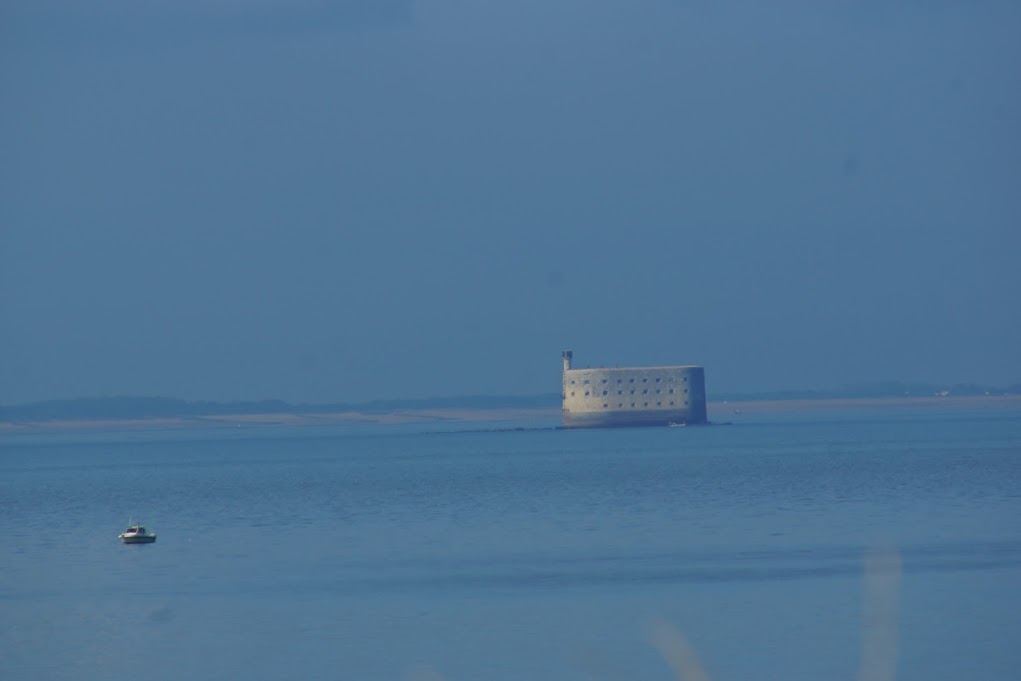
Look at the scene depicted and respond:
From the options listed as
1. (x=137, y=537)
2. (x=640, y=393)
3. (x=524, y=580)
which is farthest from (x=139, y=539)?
(x=640, y=393)

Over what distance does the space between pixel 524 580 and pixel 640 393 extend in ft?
387

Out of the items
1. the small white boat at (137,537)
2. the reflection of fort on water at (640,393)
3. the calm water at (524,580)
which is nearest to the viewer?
the calm water at (524,580)

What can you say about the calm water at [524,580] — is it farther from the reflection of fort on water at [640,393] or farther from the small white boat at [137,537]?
the reflection of fort on water at [640,393]

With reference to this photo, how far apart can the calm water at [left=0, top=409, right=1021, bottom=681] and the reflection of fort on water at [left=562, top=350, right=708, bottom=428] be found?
239 ft

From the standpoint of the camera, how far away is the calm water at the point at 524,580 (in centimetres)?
2784

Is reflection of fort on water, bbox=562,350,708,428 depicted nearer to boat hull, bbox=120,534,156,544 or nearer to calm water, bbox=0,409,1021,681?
calm water, bbox=0,409,1021,681

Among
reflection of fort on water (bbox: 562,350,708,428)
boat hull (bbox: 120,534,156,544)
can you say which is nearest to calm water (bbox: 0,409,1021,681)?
boat hull (bbox: 120,534,156,544)

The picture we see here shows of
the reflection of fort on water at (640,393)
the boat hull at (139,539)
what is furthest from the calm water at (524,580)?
the reflection of fort on water at (640,393)

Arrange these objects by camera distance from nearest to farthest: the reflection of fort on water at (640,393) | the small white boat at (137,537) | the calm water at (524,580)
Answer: the calm water at (524,580) → the small white boat at (137,537) → the reflection of fort on water at (640,393)

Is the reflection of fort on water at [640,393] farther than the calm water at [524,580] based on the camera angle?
Yes

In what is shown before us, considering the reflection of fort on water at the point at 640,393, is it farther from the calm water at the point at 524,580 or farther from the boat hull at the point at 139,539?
the boat hull at the point at 139,539

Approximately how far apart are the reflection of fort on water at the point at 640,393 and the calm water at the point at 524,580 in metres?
72.8

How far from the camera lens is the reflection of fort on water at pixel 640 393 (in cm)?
15425

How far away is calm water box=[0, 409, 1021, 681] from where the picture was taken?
2784cm
